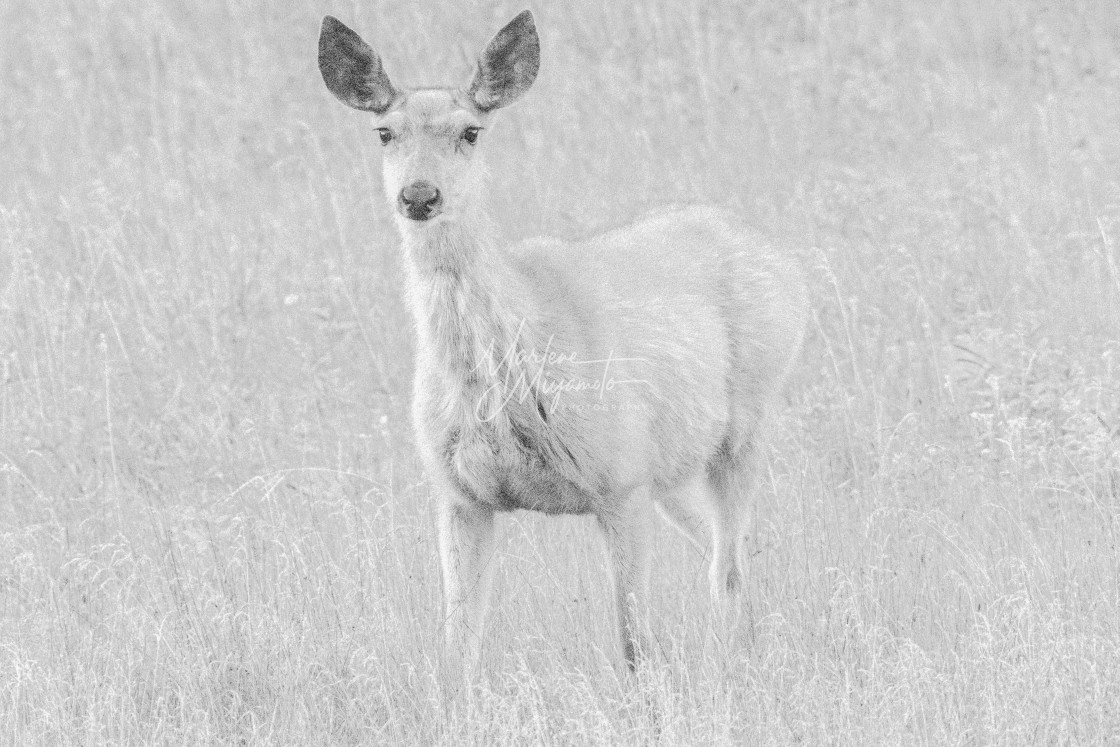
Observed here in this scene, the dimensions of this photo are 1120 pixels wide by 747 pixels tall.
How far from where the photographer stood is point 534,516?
23.7 ft

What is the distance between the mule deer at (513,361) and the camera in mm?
5863

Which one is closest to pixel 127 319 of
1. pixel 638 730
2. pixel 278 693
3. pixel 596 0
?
pixel 278 693

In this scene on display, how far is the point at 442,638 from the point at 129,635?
41.0 inches

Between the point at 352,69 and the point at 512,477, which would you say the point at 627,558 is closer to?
the point at 512,477

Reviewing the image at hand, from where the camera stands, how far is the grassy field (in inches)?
217

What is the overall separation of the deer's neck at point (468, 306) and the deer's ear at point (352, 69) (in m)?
0.61

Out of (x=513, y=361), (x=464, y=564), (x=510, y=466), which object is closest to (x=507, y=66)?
(x=513, y=361)

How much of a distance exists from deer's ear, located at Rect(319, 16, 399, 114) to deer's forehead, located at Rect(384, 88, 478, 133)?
118 mm

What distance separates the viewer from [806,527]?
650 cm

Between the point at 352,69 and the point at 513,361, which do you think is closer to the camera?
the point at 513,361

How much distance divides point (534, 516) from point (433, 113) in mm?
1906

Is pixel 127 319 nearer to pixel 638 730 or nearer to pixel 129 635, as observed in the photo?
pixel 129 635

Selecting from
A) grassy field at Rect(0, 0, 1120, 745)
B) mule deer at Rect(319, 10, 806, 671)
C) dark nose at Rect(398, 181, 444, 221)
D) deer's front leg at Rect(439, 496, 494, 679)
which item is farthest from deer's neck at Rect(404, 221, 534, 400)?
grassy field at Rect(0, 0, 1120, 745)

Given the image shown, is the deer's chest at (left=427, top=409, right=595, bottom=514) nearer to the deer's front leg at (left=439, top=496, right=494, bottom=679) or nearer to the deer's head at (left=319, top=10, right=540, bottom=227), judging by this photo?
the deer's front leg at (left=439, top=496, right=494, bottom=679)
